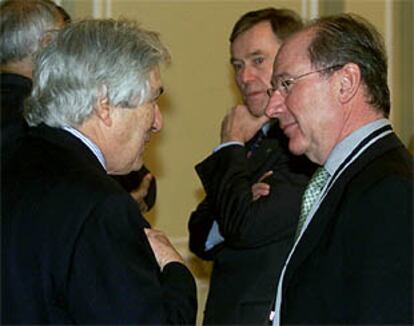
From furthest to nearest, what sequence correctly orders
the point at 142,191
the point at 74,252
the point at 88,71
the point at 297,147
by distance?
the point at 142,191
the point at 297,147
the point at 88,71
the point at 74,252

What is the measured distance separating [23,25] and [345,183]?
1346 millimetres

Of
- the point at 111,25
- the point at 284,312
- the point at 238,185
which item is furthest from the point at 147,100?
the point at 238,185

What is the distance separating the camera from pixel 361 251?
1.92 meters

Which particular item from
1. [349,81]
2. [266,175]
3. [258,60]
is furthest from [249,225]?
[349,81]

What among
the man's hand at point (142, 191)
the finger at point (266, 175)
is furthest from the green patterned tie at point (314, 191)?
the man's hand at point (142, 191)

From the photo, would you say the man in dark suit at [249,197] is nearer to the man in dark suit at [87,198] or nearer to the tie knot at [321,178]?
the tie knot at [321,178]

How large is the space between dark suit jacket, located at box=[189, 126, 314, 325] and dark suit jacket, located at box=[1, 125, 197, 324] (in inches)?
37.9

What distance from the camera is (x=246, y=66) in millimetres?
3307

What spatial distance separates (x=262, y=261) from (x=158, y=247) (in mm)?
770

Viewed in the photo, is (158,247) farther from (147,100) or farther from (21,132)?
(21,132)

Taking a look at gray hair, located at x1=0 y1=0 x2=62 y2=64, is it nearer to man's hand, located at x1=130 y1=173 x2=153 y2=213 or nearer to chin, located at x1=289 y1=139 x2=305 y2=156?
man's hand, located at x1=130 y1=173 x2=153 y2=213

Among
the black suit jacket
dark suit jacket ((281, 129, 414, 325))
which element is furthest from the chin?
the black suit jacket

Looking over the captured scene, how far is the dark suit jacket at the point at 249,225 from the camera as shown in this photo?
2.90m

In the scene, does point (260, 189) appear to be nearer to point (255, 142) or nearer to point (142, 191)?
point (255, 142)
